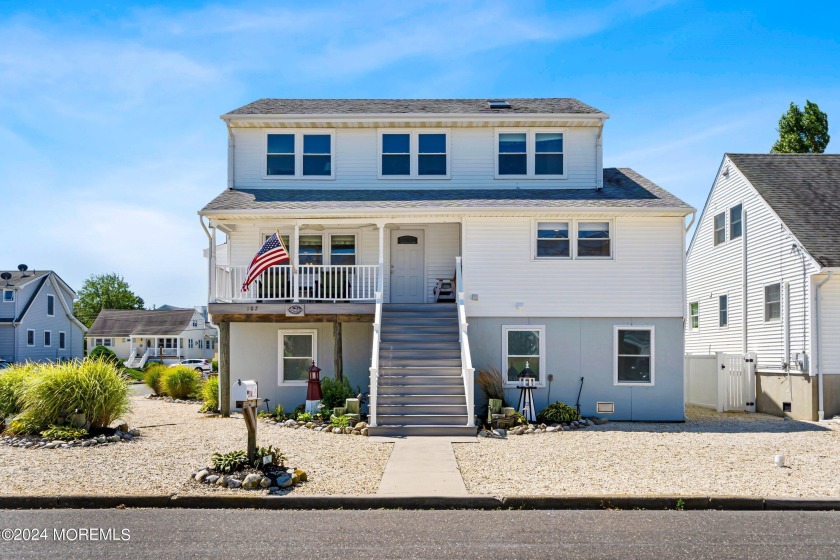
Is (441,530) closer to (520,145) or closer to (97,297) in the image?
(520,145)

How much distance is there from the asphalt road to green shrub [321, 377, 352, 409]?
790 cm

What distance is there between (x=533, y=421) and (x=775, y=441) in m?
4.58

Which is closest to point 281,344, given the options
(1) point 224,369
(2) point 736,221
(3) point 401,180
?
(1) point 224,369

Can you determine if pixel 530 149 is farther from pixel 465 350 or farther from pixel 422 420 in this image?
pixel 422 420

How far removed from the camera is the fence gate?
19297mm

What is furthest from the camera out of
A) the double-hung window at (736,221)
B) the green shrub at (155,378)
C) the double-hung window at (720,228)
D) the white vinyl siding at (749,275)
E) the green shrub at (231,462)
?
the green shrub at (155,378)

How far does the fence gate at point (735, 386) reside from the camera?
1930 cm

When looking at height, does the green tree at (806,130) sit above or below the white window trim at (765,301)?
above

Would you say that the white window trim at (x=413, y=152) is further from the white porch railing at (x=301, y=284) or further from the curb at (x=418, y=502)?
the curb at (x=418, y=502)

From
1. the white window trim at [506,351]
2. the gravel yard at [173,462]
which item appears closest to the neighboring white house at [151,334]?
the white window trim at [506,351]

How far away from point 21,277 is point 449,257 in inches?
1346

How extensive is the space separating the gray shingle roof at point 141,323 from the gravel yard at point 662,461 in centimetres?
4702

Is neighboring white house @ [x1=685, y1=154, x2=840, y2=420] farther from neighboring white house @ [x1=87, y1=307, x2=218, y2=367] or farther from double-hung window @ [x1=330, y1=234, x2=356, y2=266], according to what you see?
neighboring white house @ [x1=87, y1=307, x2=218, y2=367]

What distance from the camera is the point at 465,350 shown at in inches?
596
